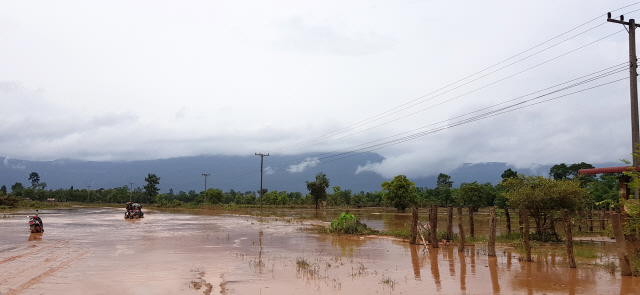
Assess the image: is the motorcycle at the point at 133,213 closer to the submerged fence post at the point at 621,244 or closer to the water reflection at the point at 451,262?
the water reflection at the point at 451,262

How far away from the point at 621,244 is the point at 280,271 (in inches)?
398

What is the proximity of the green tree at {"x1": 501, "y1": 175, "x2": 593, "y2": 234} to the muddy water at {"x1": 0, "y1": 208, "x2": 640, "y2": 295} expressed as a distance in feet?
11.8

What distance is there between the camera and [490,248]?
1697cm

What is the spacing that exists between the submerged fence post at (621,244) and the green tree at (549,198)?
23.5 feet

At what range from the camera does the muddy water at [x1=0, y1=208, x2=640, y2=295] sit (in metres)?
11.9

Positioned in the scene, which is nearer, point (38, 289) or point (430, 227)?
point (38, 289)

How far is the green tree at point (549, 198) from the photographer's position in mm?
20656

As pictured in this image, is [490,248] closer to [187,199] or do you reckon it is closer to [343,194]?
[343,194]

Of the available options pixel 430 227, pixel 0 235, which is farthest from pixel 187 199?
pixel 430 227

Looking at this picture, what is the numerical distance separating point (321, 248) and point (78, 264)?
1028cm

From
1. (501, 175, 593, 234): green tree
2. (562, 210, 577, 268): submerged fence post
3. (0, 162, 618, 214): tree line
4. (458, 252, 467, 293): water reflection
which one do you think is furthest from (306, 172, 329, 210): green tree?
(562, 210, 577, 268): submerged fence post

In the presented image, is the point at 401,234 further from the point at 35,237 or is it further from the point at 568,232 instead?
the point at 35,237

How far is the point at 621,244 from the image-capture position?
12484 mm

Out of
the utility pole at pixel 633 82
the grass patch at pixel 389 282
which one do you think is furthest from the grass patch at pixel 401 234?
the grass patch at pixel 389 282
